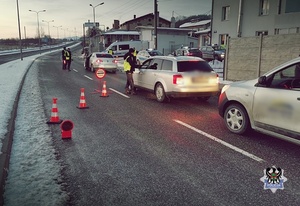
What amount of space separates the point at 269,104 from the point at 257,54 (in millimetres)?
9565

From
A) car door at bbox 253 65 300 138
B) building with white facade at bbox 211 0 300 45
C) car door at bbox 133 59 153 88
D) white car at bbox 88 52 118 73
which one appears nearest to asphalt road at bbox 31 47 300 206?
car door at bbox 253 65 300 138

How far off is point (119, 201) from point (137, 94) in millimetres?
8850

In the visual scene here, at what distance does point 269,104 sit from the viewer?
211 inches

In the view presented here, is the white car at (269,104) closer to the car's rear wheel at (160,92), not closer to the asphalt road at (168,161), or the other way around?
the asphalt road at (168,161)

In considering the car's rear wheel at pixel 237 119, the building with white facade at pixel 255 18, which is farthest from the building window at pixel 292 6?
the car's rear wheel at pixel 237 119

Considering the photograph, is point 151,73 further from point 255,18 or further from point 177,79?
point 255,18

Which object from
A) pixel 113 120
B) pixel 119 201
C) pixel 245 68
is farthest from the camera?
pixel 245 68

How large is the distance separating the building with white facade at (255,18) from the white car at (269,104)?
22.7 metres

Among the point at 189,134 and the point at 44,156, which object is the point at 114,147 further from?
the point at 189,134

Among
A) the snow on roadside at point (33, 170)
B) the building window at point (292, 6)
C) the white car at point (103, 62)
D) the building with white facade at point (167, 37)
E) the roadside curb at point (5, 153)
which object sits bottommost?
the snow on roadside at point (33, 170)

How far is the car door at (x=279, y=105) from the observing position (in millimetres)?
4906

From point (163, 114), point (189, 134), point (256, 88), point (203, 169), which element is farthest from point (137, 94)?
point (203, 169)

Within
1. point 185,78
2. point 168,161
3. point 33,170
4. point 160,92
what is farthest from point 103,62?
point 33,170

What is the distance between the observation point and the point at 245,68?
585 inches
